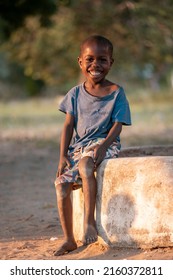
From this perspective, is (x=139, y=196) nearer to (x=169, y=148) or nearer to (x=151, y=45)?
(x=169, y=148)

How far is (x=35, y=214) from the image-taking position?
24.7ft

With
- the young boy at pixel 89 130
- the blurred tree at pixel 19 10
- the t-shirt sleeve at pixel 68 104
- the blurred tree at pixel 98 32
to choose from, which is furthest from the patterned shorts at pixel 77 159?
the blurred tree at pixel 98 32

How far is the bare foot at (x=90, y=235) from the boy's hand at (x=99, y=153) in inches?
19.3

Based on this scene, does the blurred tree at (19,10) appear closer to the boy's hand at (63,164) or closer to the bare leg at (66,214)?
the boy's hand at (63,164)

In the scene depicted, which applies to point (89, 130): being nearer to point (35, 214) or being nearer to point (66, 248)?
point (66, 248)

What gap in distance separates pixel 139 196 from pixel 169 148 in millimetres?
1707

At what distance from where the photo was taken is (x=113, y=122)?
221 inches

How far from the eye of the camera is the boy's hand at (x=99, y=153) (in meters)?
5.39

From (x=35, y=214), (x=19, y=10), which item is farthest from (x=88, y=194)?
(x=19, y=10)

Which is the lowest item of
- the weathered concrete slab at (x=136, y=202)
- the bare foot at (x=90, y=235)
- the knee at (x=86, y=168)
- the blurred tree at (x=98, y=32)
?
the bare foot at (x=90, y=235)

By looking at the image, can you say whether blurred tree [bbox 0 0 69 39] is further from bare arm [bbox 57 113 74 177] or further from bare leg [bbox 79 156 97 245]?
bare leg [bbox 79 156 97 245]

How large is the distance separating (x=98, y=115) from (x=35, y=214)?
89.2 inches

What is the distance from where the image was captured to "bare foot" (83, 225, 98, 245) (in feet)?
17.1
